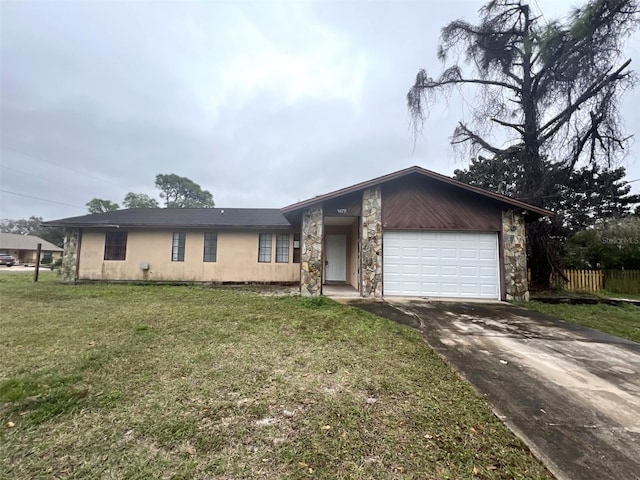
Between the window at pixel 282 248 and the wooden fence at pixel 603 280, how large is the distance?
11.6 m

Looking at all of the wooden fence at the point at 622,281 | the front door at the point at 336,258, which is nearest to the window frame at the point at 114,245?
the front door at the point at 336,258

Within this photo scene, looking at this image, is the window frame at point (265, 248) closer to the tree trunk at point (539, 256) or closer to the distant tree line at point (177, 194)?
the tree trunk at point (539, 256)

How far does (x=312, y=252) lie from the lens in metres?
8.61

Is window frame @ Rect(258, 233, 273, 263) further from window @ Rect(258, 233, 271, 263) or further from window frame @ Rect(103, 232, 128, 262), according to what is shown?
window frame @ Rect(103, 232, 128, 262)

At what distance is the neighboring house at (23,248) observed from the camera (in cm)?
3603

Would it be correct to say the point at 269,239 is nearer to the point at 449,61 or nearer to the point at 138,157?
the point at 449,61

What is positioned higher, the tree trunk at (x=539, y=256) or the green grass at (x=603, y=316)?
the tree trunk at (x=539, y=256)

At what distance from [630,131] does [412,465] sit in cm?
1408

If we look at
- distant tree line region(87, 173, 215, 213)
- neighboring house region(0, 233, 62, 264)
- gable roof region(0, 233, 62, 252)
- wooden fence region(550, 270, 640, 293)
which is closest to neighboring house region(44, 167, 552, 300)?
wooden fence region(550, 270, 640, 293)

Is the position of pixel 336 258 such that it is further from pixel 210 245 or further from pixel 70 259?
pixel 70 259

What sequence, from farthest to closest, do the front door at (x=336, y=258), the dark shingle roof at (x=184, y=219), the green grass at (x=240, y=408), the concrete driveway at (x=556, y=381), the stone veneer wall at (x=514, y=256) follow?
the front door at (x=336, y=258) < the dark shingle roof at (x=184, y=219) < the stone veneer wall at (x=514, y=256) < the concrete driveway at (x=556, y=381) < the green grass at (x=240, y=408)

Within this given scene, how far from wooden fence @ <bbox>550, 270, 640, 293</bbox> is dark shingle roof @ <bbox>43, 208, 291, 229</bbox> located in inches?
487

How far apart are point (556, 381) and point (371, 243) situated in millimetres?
5783

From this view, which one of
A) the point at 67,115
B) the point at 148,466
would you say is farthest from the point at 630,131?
the point at 67,115
